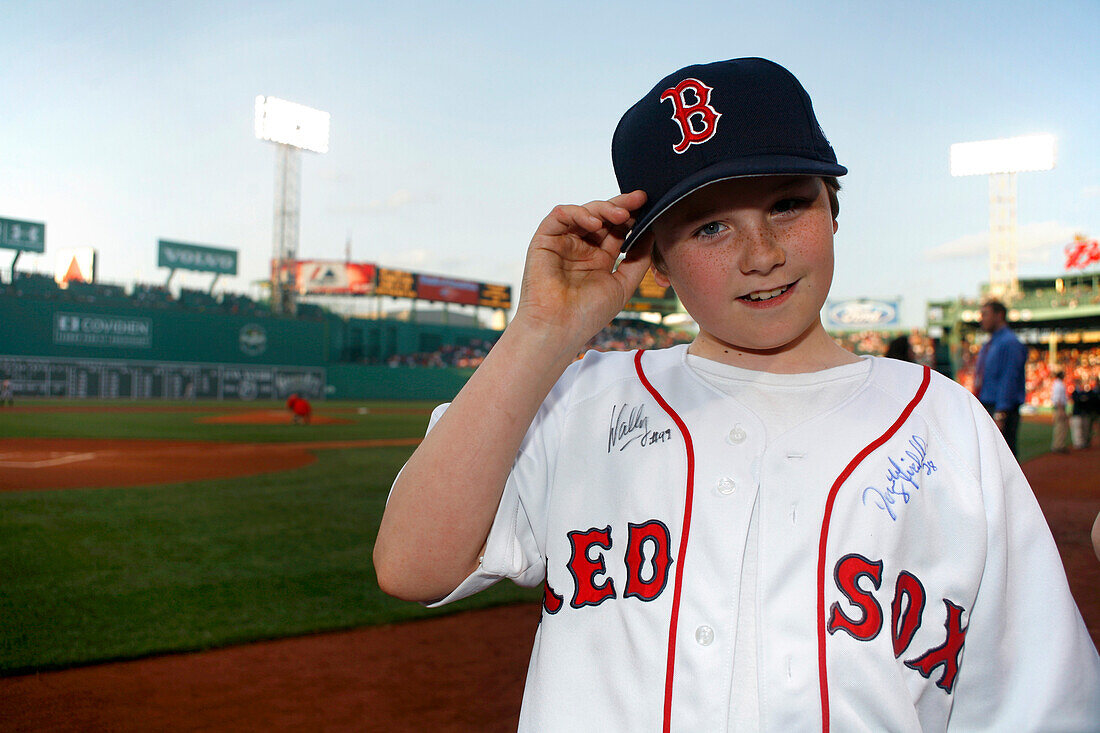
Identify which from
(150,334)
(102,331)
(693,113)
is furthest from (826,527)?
(150,334)

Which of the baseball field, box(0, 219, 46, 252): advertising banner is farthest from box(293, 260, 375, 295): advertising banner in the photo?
the baseball field

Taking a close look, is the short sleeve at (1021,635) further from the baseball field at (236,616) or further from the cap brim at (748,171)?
the baseball field at (236,616)

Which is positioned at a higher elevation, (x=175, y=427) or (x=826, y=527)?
(x=826, y=527)

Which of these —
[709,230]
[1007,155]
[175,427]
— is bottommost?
[175,427]

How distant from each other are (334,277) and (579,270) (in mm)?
44412

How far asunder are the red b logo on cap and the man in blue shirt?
5958 mm

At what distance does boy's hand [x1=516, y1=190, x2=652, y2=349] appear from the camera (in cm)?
96

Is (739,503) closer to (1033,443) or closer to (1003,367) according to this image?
(1003,367)

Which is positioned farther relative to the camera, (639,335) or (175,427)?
(639,335)

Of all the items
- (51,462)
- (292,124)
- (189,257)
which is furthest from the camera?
(189,257)

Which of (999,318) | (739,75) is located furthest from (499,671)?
(999,318)

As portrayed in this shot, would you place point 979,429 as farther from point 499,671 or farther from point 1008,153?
point 1008,153

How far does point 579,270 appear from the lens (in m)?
1.04
